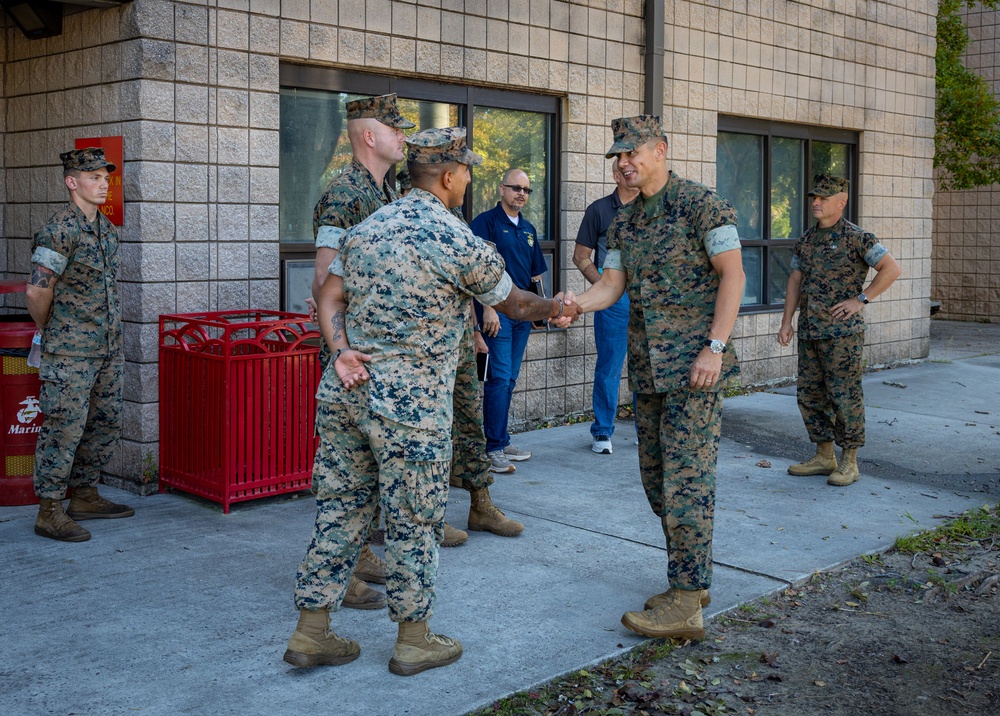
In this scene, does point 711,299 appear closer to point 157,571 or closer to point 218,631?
point 218,631

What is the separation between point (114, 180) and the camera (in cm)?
677

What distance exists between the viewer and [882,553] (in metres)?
5.91

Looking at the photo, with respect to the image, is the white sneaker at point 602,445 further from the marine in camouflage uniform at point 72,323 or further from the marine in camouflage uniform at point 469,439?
the marine in camouflage uniform at point 72,323

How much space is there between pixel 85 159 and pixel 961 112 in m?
12.9

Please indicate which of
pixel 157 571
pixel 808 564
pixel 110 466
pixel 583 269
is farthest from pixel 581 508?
pixel 110 466

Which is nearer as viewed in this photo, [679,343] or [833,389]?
[679,343]

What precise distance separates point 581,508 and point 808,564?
58.3 inches

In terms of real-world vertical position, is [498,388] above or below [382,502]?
above

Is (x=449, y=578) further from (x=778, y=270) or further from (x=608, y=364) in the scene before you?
(x=778, y=270)

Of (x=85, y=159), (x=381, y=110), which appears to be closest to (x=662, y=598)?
(x=381, y=110)

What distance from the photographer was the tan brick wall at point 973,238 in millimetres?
17797

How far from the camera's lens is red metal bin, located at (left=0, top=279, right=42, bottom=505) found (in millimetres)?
6473

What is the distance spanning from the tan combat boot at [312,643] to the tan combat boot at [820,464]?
4.21 metres

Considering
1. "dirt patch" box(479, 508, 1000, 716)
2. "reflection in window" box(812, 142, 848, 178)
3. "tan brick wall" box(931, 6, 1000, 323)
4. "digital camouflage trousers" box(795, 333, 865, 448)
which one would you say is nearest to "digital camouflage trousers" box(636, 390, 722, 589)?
"dirt patch" box(479, 508, 1000, 716)
